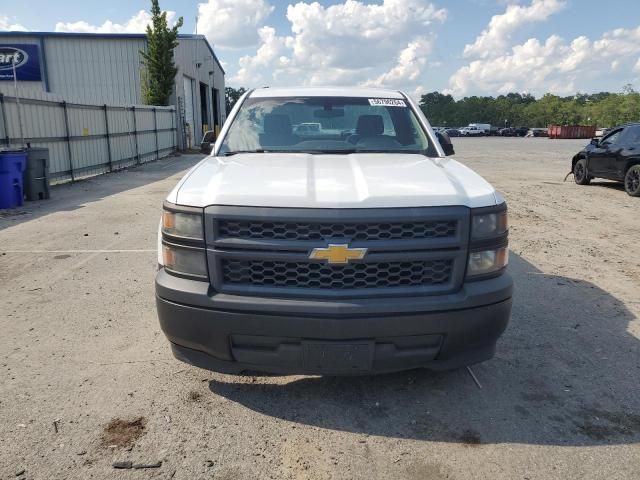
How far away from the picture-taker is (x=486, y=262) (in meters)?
2.81

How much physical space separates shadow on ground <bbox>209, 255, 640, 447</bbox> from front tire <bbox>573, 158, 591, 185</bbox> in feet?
35.8

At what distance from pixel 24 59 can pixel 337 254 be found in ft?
107

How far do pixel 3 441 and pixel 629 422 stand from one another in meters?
3.46

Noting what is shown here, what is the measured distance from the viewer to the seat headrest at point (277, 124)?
13.6 feet

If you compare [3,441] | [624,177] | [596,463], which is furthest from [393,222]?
[624,177]

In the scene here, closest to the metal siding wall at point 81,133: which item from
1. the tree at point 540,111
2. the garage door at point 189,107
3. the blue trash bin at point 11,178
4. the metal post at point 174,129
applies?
the blue trash bin at point 11,178

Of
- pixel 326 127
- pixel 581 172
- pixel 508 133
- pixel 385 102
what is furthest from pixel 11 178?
pixel 508 133

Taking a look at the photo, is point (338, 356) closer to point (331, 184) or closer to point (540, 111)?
point (331, 184)

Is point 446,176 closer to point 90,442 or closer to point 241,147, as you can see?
point 241,147

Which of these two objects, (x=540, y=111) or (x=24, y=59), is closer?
(x=24, y=59)

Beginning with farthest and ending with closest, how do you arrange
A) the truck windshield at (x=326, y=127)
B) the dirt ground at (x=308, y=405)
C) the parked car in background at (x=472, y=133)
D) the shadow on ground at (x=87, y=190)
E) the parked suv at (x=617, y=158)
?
the parked car in background at (x=472, y=133) < the parked suv at (x=617, y=158) < the shadow on ground at (x=87, y=190) < the truck windshield at (x=326, y=127) < the dirt ground at (x=308, y=405)

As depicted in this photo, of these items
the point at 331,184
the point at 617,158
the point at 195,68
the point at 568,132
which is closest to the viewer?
the point at 331,184

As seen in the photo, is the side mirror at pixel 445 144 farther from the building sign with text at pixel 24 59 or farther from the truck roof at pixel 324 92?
the building sign with text at pixel 24 59

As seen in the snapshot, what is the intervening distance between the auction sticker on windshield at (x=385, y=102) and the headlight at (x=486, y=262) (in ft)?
Answer: 6.71
